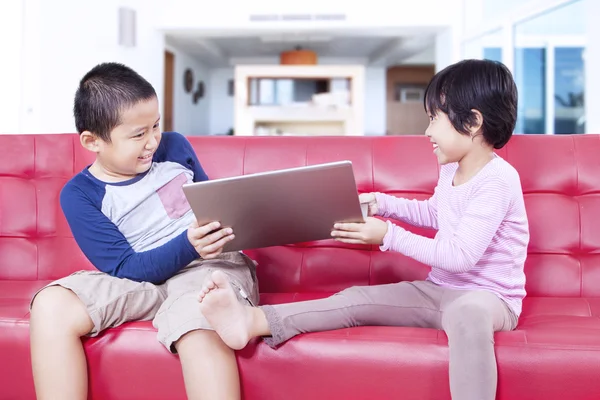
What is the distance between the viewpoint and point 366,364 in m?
1.10

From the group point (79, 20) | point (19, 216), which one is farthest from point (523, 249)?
point (79, 20)

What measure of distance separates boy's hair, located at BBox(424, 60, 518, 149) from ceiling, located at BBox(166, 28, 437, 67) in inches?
246

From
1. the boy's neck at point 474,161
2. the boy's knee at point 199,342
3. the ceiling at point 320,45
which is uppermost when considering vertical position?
the ceiling at point 320,45

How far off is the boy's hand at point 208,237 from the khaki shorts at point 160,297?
0.29 feet

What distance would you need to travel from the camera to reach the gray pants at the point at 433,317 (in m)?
1.02

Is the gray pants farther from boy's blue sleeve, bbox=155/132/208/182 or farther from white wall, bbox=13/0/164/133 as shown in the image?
white wall, bbox=13/0/164/133

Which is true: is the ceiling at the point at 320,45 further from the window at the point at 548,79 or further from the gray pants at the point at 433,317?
the gray pants at the point at 433,317

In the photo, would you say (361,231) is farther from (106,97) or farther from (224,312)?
(106,97)

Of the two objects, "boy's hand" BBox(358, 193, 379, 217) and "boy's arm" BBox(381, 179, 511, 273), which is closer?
"boy's arm" BBox(381, 179, 511, 273)

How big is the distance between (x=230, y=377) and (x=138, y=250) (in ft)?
1.42

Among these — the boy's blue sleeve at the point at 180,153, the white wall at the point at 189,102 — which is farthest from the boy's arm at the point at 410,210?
the white wall at the point at 189,102

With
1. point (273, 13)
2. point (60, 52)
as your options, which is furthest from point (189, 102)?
point (60, 52)

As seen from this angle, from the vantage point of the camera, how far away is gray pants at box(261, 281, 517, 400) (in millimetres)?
1024

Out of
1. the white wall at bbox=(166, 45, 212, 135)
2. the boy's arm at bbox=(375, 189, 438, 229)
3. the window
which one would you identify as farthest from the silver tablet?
the white wall at bbox=(166, 45, 212, 135)
